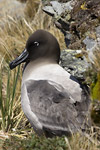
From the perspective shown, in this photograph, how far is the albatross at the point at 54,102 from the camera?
187 inches

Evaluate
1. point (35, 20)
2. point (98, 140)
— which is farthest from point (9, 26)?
point (98, 140)

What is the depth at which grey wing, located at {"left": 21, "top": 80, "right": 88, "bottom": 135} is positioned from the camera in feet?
15.6

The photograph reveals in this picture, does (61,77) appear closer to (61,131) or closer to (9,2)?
(61,131)

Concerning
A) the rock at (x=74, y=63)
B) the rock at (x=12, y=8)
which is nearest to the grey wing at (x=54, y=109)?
the rock at (x=74, y=63)

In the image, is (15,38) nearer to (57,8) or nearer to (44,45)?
(57,8)

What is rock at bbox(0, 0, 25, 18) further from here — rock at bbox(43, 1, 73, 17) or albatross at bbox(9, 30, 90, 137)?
albatross at bbox(9, 30, 90, 137)

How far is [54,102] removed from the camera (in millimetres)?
4883

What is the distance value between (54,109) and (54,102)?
91mm

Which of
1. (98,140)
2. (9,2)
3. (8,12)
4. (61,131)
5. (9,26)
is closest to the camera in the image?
(98,140)

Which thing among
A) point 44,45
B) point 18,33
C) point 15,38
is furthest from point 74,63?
point 18,33

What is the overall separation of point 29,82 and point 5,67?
2.80 metres

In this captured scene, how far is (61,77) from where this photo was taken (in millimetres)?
5125

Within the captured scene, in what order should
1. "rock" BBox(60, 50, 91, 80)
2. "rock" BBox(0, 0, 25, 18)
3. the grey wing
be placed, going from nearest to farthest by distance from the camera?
the grey wing < "rock" BBox(60, 50, 91, 80) < "rock" BBox(0, 0, 25, 18)

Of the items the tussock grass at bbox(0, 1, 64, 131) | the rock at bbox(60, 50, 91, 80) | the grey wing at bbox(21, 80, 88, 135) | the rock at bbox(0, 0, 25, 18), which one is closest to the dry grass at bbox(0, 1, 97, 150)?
the tussock grass at bbox(0, 1, 64, 131)
